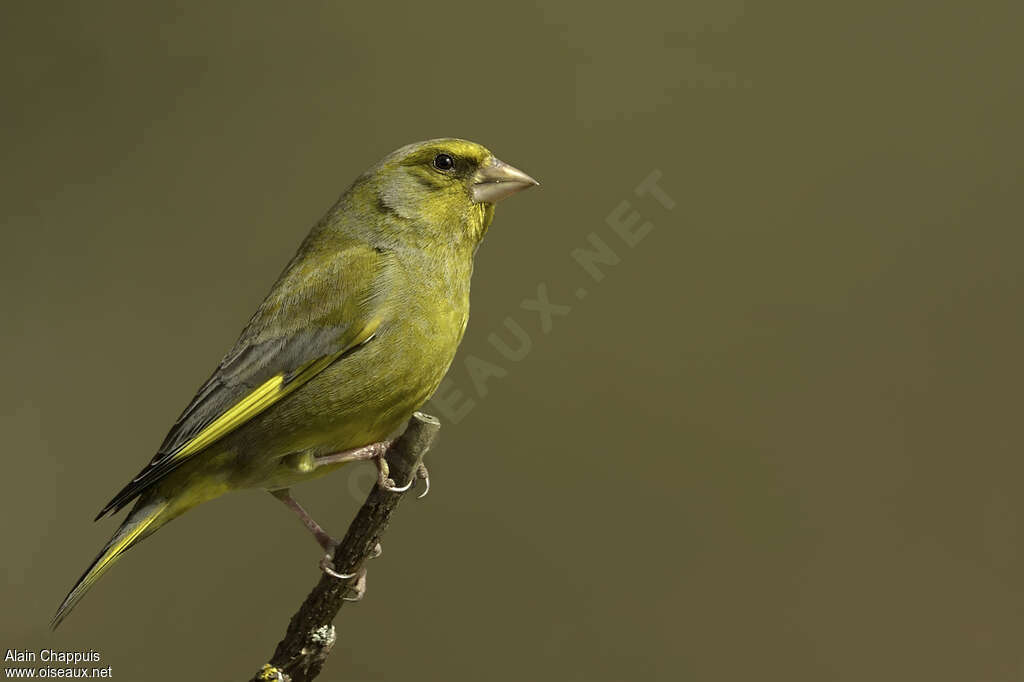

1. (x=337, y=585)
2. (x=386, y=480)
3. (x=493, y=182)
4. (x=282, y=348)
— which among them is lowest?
(x=337, y=585)

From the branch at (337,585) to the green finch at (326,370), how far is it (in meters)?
0.06

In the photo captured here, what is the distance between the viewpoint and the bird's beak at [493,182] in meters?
2.67

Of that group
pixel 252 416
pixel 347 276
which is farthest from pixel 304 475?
pixel 347 276

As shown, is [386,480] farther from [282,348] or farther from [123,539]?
[123,539]

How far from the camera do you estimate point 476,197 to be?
8.82 ft

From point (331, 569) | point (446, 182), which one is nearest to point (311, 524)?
point (331, 569)

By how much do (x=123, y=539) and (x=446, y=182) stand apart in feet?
3.90

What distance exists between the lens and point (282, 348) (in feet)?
8.03

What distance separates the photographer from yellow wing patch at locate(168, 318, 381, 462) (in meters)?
2.31

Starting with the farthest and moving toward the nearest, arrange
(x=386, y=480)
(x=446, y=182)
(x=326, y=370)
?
(x=446, y=182) → (x=326, y=370) → (x=386, y=480)

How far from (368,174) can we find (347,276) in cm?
35

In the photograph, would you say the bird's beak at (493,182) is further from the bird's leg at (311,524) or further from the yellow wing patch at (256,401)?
the bird's leg at (311,524)

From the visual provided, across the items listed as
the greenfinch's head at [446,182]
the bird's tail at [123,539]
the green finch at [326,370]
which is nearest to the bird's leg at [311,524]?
the green finch at [326,370]

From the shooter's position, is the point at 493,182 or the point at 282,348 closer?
the point at 282,348
